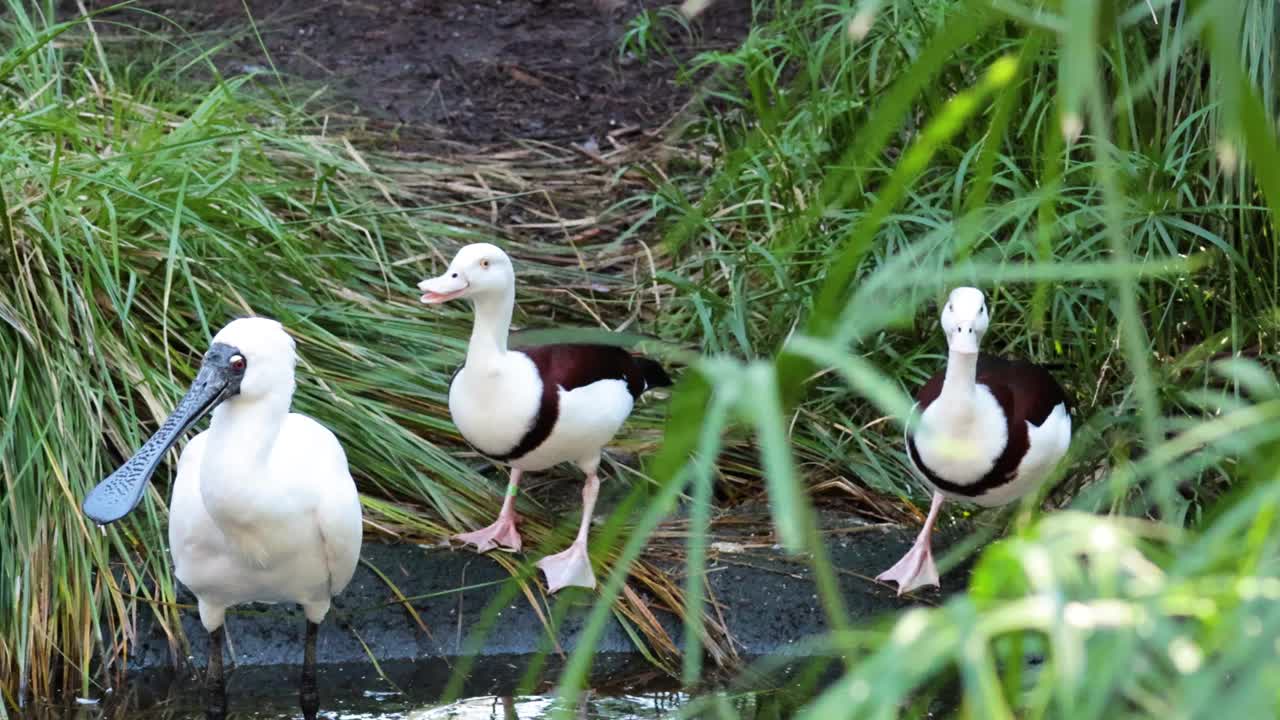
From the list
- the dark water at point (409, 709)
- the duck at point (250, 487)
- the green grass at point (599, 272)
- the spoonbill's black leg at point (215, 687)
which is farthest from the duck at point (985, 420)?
the spoonbill's black leg at point (215, 687)

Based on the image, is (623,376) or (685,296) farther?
(685,296)

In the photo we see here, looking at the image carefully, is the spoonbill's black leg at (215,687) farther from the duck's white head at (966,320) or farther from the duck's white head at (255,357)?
the duck's white head at (966,320)

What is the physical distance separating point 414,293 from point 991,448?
189 cm

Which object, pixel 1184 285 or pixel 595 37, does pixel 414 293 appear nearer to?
pixel 1184 285

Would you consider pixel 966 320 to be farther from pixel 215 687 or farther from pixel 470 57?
pixel 470 57

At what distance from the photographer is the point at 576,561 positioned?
399 cm

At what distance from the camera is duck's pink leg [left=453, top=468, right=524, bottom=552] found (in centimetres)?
415

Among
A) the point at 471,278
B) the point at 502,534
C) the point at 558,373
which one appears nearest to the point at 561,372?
the point at 558,373

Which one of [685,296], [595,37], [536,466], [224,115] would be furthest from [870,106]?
[595,37]

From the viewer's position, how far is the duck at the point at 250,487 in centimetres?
324

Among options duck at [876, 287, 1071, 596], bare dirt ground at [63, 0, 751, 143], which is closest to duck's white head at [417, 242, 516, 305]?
duck at [876, 287, 1071, 596]

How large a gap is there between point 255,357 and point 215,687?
0.80 meters

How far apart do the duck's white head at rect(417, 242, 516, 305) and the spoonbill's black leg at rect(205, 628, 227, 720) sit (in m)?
0.96

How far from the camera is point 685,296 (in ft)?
16.9
